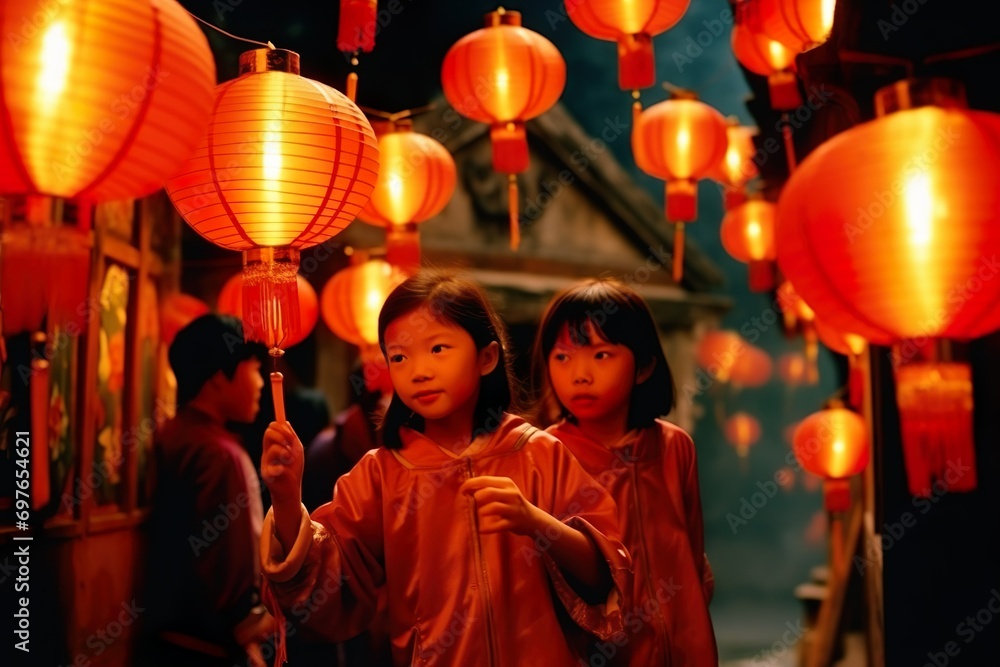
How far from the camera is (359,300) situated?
6066 mm

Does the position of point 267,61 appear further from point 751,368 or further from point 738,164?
point 751,368

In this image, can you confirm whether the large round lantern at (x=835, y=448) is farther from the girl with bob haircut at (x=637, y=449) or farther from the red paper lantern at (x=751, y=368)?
the red paper lantern at (x=751, y=368)

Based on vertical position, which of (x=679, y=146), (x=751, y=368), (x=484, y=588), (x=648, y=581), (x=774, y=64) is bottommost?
(x=648, y=581)

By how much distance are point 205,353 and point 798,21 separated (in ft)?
10.9

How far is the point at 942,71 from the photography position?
3150mm

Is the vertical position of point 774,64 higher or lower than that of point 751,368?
higher

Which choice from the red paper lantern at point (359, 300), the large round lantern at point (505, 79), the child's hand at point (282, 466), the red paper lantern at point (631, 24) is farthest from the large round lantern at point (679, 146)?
the child's hand at point (282, 466)

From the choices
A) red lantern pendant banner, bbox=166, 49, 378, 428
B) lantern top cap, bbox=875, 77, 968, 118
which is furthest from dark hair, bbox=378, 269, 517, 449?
lantern top cap, bbox=875, 77, 968, 118

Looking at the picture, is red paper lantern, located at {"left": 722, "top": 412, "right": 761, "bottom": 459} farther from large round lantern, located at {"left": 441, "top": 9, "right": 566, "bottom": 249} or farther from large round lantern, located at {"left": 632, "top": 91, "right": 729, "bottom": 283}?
large round lantern, located at {"left": 441, "top": 9, "right": 566, "bottom": 249}

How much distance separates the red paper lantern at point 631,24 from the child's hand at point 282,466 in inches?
128

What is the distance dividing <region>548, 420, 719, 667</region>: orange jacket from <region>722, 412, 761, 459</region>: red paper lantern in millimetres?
14367

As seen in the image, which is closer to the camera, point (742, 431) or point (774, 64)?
point (774, 64)

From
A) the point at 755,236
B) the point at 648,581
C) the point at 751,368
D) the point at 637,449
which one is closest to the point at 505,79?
the point at 637,449

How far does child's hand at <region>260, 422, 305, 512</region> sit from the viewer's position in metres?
2.71
